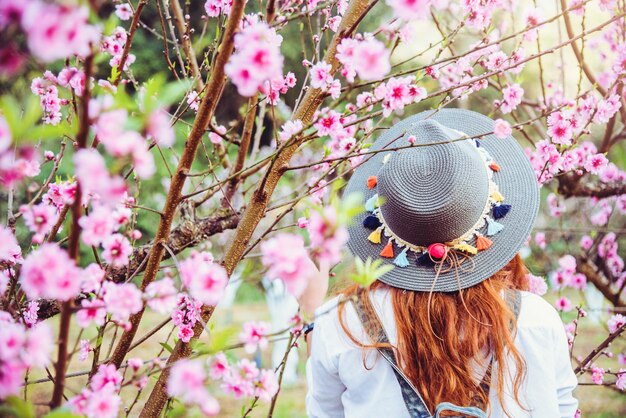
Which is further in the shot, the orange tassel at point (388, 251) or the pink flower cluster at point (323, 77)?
the orange tassel at point (388, 251)

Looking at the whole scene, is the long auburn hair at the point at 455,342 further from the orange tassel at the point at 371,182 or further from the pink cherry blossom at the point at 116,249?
the pink cherry blossom at the point at 116,249

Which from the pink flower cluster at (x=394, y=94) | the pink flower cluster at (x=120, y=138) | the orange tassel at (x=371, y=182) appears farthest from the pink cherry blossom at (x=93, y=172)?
the orange tassel at (x=371, y=182)

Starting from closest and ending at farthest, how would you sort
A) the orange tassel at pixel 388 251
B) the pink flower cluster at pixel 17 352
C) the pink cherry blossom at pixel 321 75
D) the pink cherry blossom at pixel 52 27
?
the pink cherry blossom at pixel 52 27 < the pink flower cluster at pixel 17 352 < the pink cherry blossom at pixel 321 75 < the orange tassel at pixel 388 251

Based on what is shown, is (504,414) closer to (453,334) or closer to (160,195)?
(453,334)

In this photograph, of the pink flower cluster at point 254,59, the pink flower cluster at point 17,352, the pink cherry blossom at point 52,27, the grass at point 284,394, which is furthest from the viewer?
the grass at point 284,394

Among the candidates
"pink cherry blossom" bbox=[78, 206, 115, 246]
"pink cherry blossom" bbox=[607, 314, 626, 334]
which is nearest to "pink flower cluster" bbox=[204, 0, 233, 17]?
"pink cherry blossom" bbox=[78, 206, 115, 246]

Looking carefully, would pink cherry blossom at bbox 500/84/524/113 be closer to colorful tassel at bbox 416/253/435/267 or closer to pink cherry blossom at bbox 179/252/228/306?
colorful tassel at bbox 416/253/435/267

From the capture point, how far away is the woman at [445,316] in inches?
48.3

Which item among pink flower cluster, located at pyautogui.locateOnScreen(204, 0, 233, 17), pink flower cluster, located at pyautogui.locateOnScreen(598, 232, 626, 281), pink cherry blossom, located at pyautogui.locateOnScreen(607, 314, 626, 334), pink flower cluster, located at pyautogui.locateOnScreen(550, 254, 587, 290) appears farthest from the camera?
pink flower cluster, located at pyautogui.locateOnScreen(598, 232, 626, 281)

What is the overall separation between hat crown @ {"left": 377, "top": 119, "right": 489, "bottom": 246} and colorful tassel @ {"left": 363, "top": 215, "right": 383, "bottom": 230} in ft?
0.25

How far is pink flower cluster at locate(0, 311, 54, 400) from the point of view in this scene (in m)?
0.63

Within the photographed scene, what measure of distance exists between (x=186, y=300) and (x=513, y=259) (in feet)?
2.78

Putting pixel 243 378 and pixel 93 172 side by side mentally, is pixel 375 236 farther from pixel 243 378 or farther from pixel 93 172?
pixel 93 172

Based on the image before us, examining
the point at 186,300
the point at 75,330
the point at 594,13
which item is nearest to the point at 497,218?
the point at 186,300
